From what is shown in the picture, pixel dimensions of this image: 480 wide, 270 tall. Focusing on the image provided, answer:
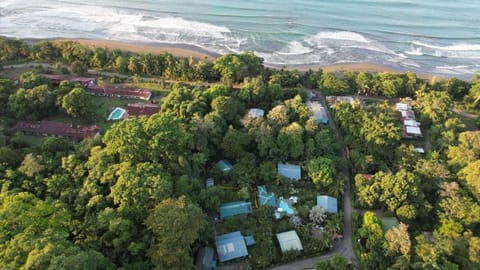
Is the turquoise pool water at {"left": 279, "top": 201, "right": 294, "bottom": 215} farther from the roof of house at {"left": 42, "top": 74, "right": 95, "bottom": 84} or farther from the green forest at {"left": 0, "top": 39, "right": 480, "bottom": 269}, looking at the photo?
the roof of house at {"left": 42, "top": 74, "right": 95, "bottom": 84}

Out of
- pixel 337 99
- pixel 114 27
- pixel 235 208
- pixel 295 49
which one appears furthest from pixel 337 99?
pixel 114 27

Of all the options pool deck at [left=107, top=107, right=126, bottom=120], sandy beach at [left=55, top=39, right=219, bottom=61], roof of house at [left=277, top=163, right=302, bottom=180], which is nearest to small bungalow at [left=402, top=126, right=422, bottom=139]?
roof of house at [left=277, top=163, right=302, bottom=180]

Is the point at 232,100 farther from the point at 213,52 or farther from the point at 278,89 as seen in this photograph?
the point at 213,52

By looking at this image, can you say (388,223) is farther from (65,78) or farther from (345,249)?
(65,78)

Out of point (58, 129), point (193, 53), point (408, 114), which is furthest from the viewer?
point (193, 53)

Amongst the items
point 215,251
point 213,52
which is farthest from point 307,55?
point 215,251
